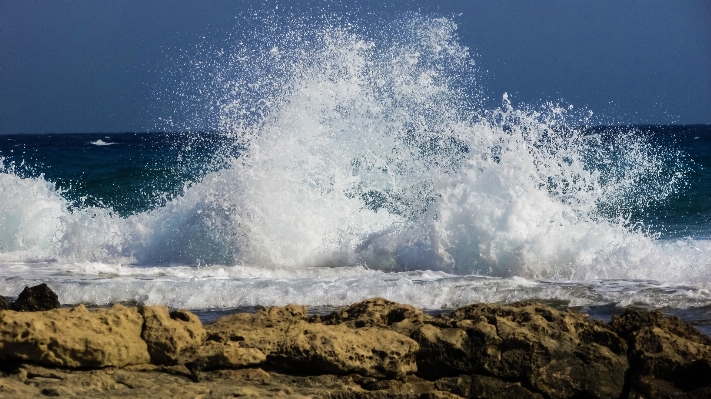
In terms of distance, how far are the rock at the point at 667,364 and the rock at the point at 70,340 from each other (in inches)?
86.7

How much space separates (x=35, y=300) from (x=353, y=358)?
191 centimetres

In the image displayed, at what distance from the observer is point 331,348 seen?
3689 millimetres

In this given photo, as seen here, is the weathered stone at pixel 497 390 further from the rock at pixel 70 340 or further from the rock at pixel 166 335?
the rock at pixel 70 340

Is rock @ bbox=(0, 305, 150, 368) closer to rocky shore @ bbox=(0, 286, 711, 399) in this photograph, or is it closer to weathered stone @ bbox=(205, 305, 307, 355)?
rocky shore @ bbox=(0, 286, 711, 399)

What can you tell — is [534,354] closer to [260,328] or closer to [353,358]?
[353,358]

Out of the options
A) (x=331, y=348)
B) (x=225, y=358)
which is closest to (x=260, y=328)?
(x=225, y=358)

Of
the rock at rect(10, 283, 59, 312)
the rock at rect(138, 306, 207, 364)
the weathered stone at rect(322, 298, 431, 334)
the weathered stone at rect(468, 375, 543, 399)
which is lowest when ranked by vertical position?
the weathered stone at rect(468, 375, 543, 399)

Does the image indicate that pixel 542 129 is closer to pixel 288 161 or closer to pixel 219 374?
pixel 288 161

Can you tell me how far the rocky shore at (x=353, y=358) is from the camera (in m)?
3.56

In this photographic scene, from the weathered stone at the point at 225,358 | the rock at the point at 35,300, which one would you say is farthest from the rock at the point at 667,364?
the rock at the point at 35,300

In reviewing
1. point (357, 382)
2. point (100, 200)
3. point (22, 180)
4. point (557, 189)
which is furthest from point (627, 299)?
point (100, 200)

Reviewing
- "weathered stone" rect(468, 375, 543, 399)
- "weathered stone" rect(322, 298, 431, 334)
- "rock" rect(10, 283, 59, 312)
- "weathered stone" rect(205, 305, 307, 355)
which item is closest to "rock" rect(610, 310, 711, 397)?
"weathered stone" rect(468, 375, 543, 399)

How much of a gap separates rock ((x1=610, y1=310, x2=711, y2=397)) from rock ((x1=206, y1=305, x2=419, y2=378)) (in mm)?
999

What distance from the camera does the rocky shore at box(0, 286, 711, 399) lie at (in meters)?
3.56
